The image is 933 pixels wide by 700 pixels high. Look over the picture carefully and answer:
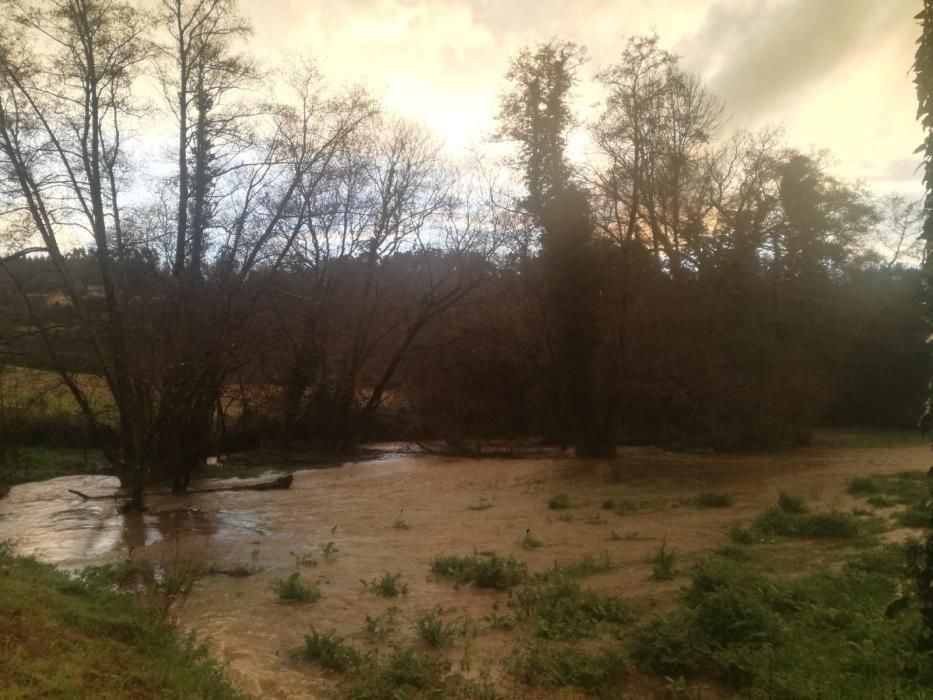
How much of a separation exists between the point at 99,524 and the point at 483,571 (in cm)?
965

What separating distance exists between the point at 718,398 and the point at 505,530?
16.0 meters

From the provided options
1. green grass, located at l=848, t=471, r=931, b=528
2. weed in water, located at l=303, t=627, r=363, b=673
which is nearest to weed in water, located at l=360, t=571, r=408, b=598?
weed in water, located at l=303, t=627, r=363, b=673

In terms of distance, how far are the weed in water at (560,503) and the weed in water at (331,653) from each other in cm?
947

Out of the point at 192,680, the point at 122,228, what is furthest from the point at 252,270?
the point at 192,680

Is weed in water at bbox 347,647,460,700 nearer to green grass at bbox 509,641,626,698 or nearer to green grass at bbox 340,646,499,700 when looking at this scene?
green grass at bbox 340,646,499,700

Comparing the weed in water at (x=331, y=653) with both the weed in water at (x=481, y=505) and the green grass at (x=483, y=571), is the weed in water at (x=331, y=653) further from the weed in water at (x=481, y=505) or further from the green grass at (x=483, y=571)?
the weed in water at (x=481, y=505)

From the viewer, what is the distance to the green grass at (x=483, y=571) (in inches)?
422

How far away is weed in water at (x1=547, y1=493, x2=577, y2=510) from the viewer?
1723 cm

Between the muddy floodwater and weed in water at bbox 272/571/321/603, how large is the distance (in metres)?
0.13

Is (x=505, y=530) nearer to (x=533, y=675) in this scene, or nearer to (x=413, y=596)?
(x=413, y=596)

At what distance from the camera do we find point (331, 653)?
Result: 26.1ft

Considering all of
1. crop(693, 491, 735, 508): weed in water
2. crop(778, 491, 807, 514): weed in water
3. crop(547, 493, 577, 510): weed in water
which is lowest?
crop(547, 493, 577, 510): weed in water

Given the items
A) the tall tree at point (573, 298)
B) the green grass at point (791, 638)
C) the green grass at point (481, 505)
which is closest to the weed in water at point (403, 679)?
the green grass at point (791, 638)

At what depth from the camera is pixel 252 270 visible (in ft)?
77.2
